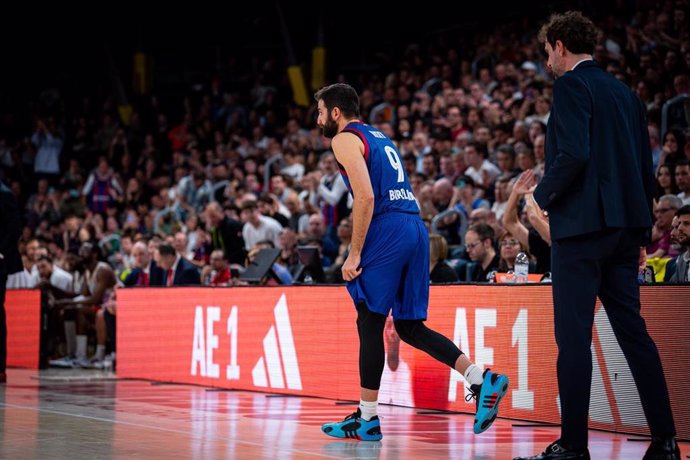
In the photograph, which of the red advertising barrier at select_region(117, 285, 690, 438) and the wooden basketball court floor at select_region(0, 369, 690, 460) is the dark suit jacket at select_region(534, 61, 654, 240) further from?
the red advertising barrier at select_region(117, 285, 690, 438)

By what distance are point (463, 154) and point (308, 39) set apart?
11.4m

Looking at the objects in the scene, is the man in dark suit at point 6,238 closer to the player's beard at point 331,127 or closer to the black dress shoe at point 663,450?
the player's beard at point 331,127

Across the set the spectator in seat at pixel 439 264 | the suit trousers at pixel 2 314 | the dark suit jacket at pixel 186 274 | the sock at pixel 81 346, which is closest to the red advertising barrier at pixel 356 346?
the dark suit jacket at pixel 186 274

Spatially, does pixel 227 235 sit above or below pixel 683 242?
above

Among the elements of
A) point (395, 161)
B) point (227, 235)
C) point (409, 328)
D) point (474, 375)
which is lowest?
point (474, 375)

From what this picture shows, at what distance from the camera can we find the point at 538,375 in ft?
24.3

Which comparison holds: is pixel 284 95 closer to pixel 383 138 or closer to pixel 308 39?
pixel 308 39

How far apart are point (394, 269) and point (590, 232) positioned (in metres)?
1.61

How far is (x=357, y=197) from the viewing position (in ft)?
20.9

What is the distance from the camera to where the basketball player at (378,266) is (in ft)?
20.9

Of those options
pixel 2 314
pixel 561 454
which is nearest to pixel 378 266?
pixel 561 454

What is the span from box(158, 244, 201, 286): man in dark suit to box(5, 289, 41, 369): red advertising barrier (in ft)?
6.17

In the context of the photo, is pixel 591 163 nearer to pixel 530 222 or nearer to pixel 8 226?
pixel 530 222

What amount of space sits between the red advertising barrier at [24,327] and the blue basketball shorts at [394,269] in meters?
9.05
